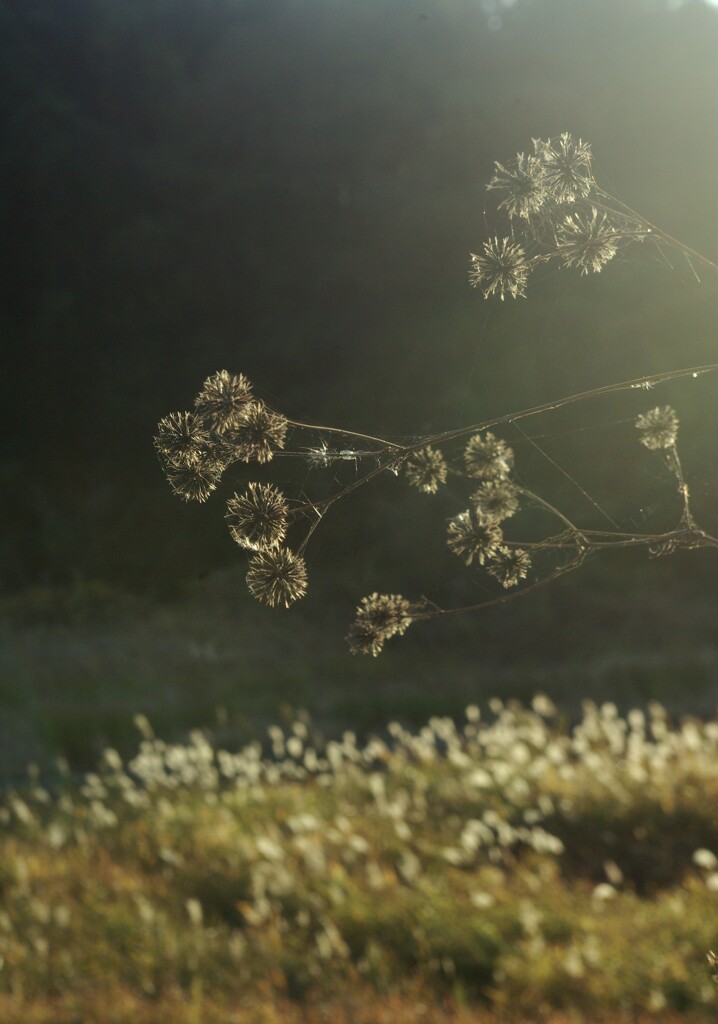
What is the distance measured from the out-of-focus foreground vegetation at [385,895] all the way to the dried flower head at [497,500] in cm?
262

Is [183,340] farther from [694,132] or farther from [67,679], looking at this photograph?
[694,132]

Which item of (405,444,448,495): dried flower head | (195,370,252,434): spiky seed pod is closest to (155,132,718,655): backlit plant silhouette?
(195,370,252,434): spiky seed pod

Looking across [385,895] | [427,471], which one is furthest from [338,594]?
[427,471]

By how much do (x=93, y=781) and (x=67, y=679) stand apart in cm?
745

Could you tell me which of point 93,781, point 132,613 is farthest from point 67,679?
point 93,781

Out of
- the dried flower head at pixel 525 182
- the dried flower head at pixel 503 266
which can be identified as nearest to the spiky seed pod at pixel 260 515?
the dried flower head at pixel 503 266

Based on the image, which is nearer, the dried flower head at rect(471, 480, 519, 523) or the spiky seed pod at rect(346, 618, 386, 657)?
the spiky seed pod at rect(346, 618, 386, 657)

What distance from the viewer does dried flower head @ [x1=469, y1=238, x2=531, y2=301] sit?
1697mm

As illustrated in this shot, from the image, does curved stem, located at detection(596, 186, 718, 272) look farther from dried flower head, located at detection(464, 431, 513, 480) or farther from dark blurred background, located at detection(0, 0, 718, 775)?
dark blurred background, located at detection(0, 0, 718, 775)

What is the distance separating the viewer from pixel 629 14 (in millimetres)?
20500

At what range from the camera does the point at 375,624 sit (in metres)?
1.66

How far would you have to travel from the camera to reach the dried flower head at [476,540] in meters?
1.73

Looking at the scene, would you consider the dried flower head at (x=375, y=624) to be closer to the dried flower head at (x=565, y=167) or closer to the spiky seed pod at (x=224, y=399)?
the spiky seed pod at (x=224, y=399)

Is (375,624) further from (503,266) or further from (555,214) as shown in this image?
(555,214)
